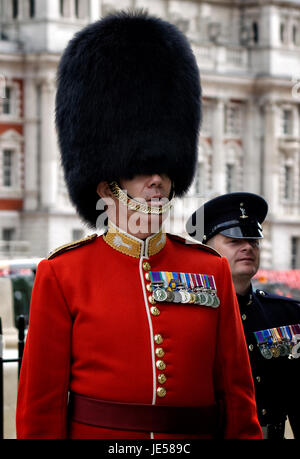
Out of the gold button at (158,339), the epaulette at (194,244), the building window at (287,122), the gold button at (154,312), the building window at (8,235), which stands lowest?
the building window at (8,235)

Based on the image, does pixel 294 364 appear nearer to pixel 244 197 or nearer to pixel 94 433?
pixel 244 197

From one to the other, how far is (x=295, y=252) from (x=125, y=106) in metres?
34.3

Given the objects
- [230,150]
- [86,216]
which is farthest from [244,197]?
[230,150]

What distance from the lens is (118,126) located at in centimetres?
310

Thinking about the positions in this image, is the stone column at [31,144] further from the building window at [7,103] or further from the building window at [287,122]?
the building window at [287,122]

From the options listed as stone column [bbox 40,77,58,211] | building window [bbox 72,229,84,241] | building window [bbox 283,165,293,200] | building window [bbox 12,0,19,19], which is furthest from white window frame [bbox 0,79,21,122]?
building window [bbox 283,165,293,200]

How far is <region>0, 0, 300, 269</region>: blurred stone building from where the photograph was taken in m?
31.7

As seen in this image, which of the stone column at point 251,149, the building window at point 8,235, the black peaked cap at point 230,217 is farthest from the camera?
the stone column at point 251,149

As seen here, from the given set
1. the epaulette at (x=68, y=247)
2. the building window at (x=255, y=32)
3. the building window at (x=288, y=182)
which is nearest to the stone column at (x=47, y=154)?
the building window at (x=255, y=32)

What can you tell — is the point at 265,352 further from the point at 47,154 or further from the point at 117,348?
the point at 47,154

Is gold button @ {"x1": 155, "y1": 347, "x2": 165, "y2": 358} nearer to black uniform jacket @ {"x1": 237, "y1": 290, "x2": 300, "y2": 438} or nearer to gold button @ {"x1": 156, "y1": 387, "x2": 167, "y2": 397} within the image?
gold button @ {"x1": 156, "y1": 387, "x2": 167, "y2": 397}

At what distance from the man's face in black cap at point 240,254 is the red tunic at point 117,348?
93 centimetres

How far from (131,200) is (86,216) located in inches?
12.1

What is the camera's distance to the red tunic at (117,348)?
9.20 feet
